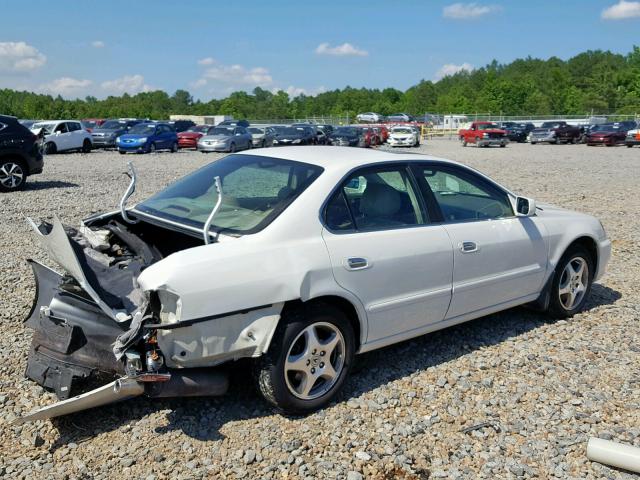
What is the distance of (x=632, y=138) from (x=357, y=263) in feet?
125

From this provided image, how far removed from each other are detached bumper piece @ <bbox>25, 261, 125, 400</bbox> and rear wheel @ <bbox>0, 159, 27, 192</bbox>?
10.7 meters

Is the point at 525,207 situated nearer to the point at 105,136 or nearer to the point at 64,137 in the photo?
the point at 64,137

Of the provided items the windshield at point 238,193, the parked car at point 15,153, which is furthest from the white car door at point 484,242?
the parked car at point 15,153

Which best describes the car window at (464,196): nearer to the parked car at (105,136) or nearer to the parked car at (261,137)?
the parked car at (261,137)

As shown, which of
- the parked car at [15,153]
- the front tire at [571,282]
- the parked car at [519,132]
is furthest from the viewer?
the parked car at [519,132]

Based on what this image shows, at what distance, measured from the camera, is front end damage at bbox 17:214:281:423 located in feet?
10.5

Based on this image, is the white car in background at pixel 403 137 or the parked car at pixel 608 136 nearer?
the parked car at pixel 608 136

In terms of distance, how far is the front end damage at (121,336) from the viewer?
10.5 feet

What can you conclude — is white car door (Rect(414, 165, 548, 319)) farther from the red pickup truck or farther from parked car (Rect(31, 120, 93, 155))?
the red pickup truck

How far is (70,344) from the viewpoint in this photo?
3.40 metres

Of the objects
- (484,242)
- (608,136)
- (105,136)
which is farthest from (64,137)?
(608,136)

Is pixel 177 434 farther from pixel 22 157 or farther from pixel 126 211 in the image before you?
pixel 22 157

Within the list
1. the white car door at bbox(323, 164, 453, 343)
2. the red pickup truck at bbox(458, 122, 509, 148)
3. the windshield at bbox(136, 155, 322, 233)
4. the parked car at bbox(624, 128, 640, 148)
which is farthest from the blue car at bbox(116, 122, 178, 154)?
the parked car at bbox(624, 128, 640, 148)

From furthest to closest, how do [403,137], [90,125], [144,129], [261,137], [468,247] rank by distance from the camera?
1. [90,125]
2. [403,137]
3. [261,137]
4. [144,129]
5. [468,247]
